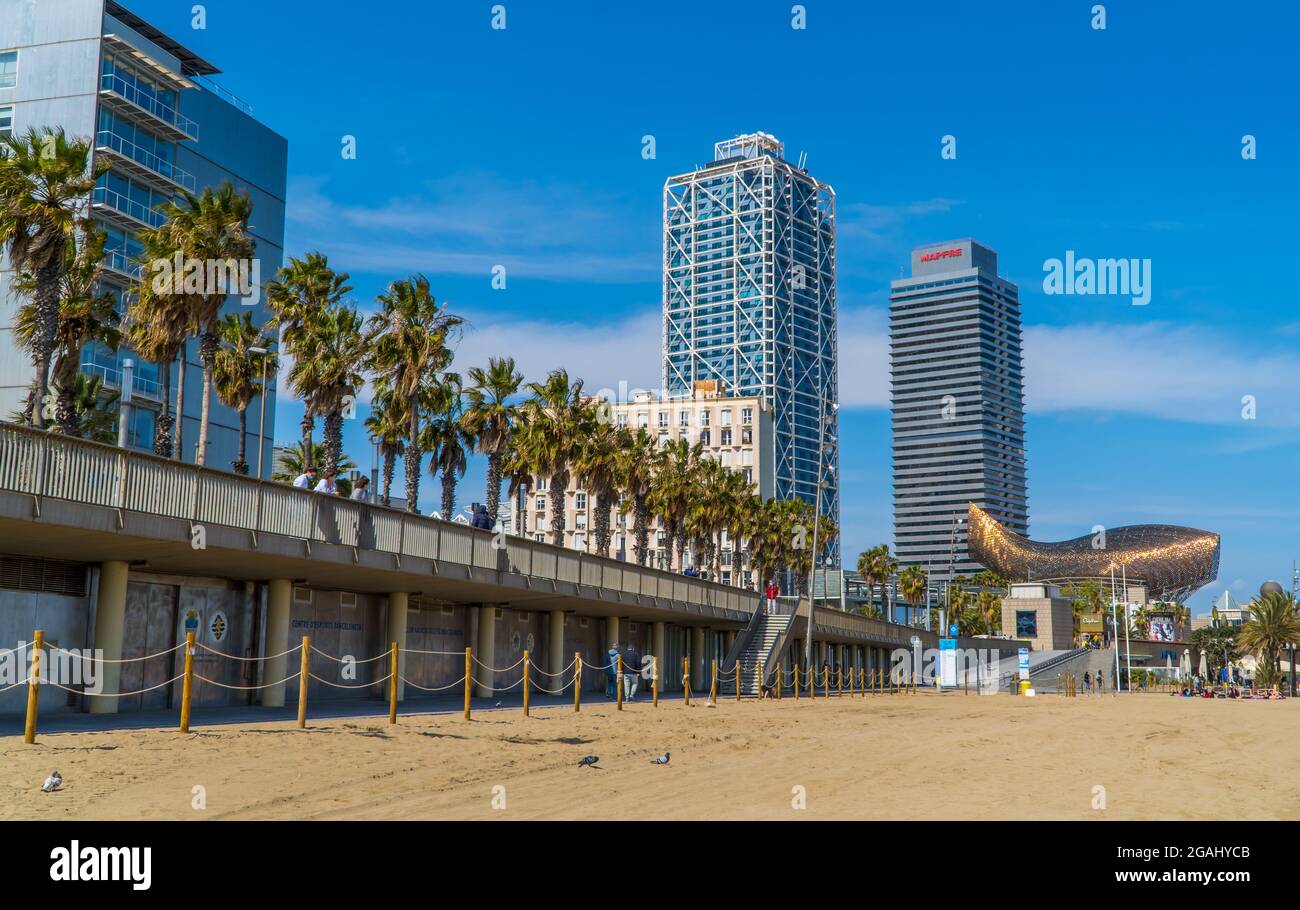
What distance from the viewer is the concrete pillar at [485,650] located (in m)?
35.5

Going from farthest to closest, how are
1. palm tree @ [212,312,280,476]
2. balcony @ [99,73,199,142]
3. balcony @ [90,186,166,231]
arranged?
balcony @ [99,73,199,142] < balcony @ [90,186,166,231] < palm tree @ [212,312,280,476]

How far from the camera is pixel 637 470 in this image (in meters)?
62.9

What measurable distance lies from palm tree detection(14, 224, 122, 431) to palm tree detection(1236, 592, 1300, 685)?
3284 inches

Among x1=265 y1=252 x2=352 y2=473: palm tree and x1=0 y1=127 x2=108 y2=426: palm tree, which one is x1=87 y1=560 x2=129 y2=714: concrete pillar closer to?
x1=0 y1=127 x2=108 y2=426: palm tree

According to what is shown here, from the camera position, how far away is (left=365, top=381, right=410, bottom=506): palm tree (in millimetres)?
44094

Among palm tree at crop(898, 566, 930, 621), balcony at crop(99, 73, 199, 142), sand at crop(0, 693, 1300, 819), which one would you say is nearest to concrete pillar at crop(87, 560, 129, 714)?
sand at crop(0, 693, 1300, 819)

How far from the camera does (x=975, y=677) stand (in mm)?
86000

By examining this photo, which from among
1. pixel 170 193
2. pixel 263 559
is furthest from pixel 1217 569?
pixel 263 559

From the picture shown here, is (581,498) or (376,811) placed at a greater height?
(581,498)

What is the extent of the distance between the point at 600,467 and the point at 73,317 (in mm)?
30160

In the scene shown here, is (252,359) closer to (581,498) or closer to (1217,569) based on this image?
(581,498)

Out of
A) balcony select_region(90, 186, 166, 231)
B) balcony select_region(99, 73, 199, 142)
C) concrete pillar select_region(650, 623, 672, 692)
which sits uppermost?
balcony select_region(99, 73, 199, 142)

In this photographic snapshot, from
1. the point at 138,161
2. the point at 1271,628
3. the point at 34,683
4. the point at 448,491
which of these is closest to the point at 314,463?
the point at 448,491
